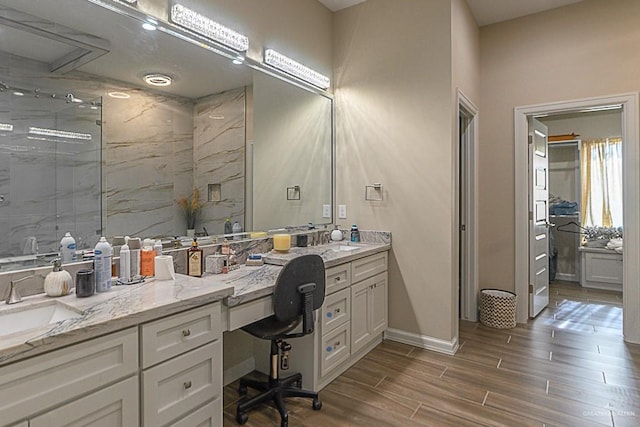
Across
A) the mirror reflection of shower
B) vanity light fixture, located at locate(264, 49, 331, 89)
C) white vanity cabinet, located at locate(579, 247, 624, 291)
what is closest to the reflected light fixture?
vanity light fixture, located at locate(264, 49, 331, 89)

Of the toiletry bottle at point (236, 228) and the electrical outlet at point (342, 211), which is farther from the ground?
the electrical outlet at point (342, 211)

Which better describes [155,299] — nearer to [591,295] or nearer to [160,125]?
[160,125]

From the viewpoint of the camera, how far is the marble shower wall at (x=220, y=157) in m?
2.27

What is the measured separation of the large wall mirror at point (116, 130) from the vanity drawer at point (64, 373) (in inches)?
25.9

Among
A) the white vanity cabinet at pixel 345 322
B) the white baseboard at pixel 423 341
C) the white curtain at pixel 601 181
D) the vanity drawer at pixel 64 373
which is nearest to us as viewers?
the vanity drawer at pixel 64 373

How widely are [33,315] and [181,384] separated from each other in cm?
61

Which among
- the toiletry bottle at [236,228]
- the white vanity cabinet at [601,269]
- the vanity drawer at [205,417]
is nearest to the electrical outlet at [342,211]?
the toiletry bottle at [236,228]

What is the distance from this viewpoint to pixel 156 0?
6.56 ft

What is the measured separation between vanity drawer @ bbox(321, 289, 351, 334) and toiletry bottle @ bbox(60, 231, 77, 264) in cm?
139

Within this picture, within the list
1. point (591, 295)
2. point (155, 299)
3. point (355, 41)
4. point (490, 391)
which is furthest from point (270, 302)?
point (591, 295)

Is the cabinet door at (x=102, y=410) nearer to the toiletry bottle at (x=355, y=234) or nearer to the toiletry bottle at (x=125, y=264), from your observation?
the toiletry bottle at (x=125, y=264)

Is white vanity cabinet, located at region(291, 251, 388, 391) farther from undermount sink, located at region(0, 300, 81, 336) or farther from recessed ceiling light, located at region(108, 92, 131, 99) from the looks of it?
recessed ceiling light, located at region(108, 92, 131, 99)

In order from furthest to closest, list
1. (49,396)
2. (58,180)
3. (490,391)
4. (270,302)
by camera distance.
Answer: (490,391) < (270,302) < (58,180) < (49,396)

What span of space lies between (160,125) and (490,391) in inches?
102
